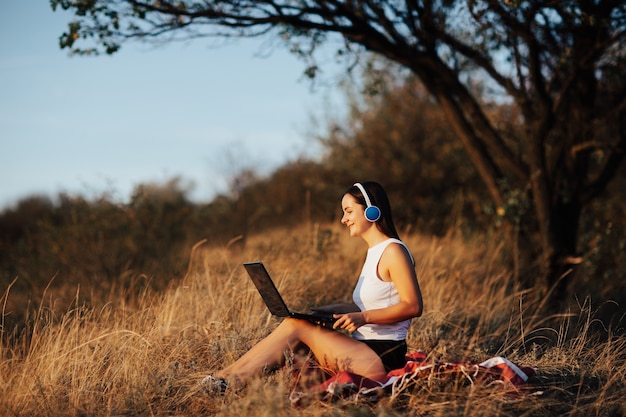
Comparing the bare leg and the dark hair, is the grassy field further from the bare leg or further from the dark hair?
the dark hair

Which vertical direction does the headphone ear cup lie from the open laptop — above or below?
above

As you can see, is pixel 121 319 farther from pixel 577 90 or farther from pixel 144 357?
pixel 577 90

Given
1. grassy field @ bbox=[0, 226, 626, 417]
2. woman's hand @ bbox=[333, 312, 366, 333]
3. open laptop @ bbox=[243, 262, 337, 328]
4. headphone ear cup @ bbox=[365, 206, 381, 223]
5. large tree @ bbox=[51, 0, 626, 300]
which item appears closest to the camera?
woman's hand @ bbox=[333, 312, 366, 333]

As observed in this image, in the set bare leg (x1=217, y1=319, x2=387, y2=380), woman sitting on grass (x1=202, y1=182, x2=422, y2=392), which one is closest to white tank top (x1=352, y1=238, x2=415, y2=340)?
woman sitting on grass (x1=202, y1=182, x2=422, y2=392)

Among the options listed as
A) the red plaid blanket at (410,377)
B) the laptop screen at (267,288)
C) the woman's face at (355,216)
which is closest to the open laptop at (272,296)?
the laptop screen at (267,288)

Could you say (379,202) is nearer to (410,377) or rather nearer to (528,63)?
(410,377)

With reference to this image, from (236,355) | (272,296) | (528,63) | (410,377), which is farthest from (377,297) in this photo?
(528,63)

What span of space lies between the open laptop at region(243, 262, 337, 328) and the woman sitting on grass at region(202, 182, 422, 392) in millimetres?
118

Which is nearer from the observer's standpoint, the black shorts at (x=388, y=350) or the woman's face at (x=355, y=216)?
the black shorts at (x=388, y=350)

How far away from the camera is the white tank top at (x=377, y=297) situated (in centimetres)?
446

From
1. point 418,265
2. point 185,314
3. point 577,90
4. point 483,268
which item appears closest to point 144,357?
point 185,314

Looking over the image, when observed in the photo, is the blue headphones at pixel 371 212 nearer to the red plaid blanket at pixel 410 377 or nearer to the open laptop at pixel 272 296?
the open laptop at pixel 272 296

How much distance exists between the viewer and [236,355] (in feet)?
17.6

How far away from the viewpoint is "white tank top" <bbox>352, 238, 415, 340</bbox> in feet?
14.6
